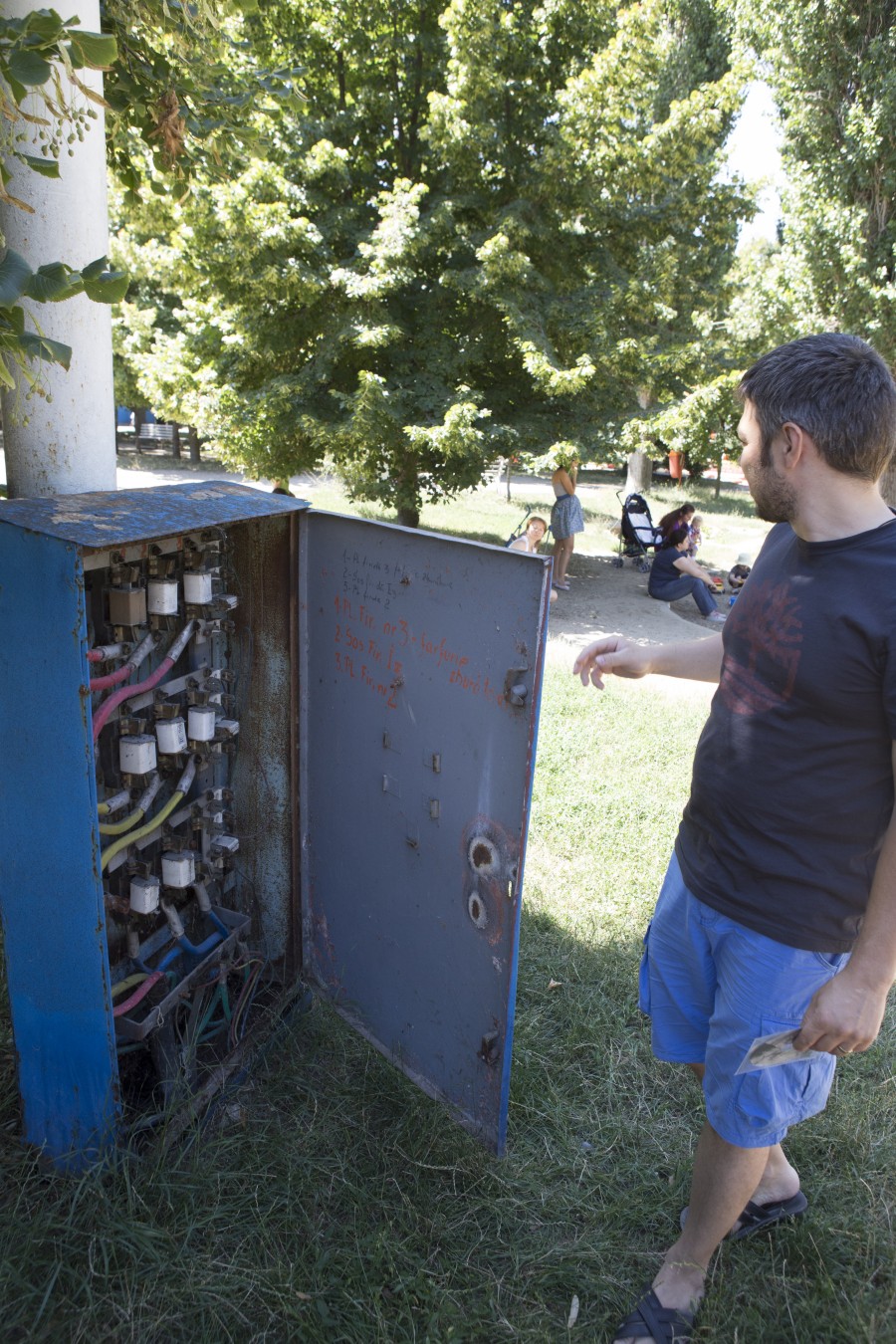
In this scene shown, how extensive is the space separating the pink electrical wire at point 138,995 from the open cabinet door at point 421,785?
2.02 feet

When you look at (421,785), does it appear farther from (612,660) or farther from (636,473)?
(636,473)

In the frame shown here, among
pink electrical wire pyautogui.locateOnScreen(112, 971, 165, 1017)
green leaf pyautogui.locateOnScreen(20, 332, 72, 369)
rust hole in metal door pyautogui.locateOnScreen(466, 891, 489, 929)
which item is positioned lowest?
pink electrical wire pyautogui.locateOnScreen(112, 971, 165, 1017)

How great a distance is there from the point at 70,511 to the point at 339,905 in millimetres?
1545

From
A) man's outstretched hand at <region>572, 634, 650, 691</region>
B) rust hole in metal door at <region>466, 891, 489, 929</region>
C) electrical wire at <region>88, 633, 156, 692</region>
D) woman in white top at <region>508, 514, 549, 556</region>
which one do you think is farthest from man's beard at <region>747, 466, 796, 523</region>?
woman in white top at <region>508, 514, 549, 556</region>

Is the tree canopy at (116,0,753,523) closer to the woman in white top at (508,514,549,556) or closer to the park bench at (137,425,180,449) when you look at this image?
the woman in white top at (508,514,549,556)

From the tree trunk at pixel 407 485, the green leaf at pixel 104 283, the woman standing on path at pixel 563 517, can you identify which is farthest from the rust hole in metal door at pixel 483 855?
the woman standing on path at pixel 563 517

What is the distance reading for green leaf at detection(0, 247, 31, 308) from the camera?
1792 mm

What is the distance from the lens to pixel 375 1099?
9.39 feet

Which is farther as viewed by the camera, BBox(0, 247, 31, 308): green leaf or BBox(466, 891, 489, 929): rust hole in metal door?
BBox(466, 891, 489, 929): rust hole in metal door

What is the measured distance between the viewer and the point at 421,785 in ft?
8.77

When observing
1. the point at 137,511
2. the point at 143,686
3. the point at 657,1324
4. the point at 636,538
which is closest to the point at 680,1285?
the point at 657,1324

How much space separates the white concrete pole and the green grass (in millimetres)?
1763

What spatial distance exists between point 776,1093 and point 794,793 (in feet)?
2.18

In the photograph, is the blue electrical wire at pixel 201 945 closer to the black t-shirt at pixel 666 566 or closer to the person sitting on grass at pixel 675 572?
the person sitting on grass at pixel 675 572
